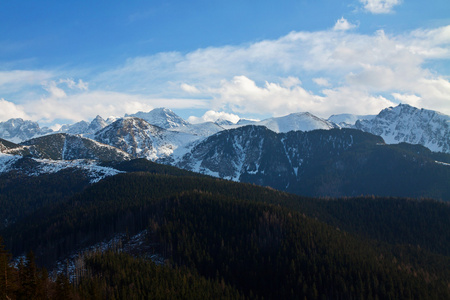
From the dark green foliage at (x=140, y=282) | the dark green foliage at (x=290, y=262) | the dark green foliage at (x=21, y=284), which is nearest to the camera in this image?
the dark green foliage at (x=21, y=284)

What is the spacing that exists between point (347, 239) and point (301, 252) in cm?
4177

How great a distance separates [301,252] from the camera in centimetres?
17400

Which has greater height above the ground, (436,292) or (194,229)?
(194,229)

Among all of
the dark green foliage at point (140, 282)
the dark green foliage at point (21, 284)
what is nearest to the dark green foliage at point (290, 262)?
the dark green foliage at point (140, 282)

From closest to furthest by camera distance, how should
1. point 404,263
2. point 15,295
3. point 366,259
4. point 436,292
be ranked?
point 15,295 < point 436,292 < point 366,259 < point 404,263

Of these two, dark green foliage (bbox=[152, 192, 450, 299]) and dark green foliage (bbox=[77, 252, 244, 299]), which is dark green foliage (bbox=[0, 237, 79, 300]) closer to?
dark green foliage (bbox=[77, 252, 244, 299])

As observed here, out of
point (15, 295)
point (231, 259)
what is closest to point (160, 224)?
point (231, 259)

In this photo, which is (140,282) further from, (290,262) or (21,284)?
(290,262)

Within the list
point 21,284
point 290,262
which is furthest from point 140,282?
point 290,262

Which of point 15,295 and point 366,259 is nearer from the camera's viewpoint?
point 15,295

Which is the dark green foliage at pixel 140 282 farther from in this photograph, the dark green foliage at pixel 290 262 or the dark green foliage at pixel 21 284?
the dark green foliage at pixel 21 284

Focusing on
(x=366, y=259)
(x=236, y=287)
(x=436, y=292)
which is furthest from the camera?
(x=366, y=259)

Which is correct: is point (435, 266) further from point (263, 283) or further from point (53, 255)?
point (53, 255)

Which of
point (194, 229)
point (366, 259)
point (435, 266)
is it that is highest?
point (194, 229)
